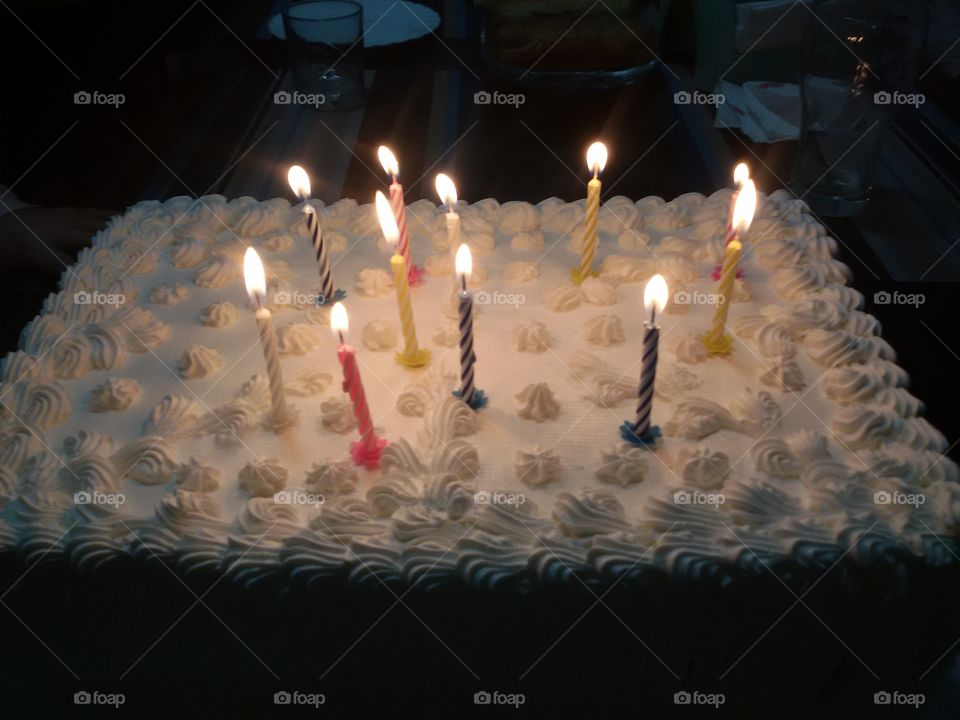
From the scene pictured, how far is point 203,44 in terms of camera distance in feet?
17.6

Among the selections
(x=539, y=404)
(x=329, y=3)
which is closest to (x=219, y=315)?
(x=539, y=404)

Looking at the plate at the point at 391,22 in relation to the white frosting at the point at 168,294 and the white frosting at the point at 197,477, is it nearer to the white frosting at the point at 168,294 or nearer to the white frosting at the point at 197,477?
the white frosting at the point at 168,294

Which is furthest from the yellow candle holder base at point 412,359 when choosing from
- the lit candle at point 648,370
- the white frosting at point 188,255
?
the white frosting at point 188,255

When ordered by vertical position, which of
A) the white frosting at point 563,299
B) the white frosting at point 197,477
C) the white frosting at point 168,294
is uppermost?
the white frosting at point 168,294

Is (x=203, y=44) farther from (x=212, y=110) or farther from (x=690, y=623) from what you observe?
(x=690, y=623)

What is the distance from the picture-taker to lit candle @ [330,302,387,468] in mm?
1973

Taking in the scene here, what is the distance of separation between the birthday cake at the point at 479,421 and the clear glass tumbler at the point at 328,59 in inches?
76.3

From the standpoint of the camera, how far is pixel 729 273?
2.39 m

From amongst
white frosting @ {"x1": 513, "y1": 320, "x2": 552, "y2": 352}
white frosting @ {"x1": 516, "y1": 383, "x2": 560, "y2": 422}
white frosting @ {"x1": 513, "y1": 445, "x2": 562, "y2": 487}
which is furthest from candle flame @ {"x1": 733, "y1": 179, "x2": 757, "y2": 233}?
white frosting @ {"x1": 513, "y1": 445, "x2": 562, "y2": 487}

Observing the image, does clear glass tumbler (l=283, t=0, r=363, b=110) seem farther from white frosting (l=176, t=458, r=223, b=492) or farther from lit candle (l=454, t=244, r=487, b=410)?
white frosting (l=176, t=458, r=223, b=492)

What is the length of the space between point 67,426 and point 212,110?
2.94 m

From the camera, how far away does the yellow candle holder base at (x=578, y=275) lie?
9.24 ft

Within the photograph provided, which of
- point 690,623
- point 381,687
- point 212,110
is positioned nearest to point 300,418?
point 381,687

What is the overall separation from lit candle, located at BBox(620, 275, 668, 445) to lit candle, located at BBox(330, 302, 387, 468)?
2.24ft
